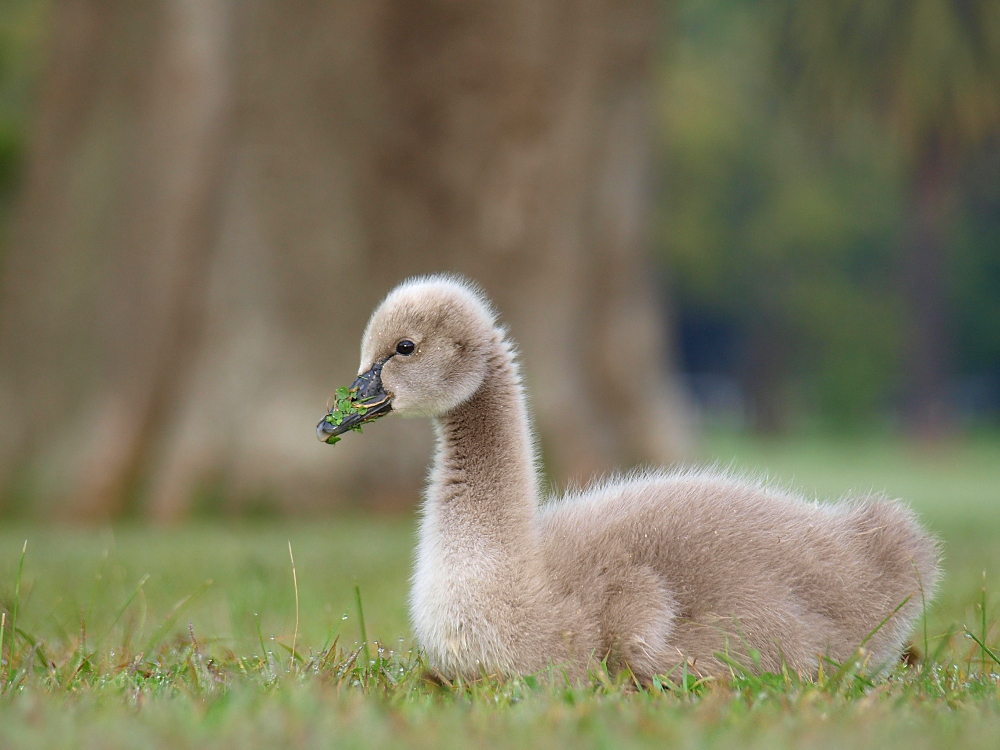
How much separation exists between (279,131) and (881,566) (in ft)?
19.1

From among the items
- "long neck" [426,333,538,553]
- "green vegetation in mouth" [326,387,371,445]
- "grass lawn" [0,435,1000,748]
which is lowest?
"grass lawn" [0,435,1000,748]

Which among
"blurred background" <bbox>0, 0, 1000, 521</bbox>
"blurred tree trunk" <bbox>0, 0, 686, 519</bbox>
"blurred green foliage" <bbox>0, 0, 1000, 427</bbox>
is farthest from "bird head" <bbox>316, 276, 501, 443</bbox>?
"blurred green foliage" <bbox>0, 0, 1000, 427</bbox>

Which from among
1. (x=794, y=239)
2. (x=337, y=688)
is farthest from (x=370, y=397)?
(x=794, y=239)

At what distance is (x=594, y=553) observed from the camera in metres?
3.04

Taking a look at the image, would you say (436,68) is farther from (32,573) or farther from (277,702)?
(277,702)

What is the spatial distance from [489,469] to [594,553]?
0.36 metres

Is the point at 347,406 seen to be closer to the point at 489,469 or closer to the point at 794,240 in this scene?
the point at 489,469

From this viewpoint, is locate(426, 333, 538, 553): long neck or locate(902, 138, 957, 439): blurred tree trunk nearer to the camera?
locate(426, 333, 538, 553): long neck

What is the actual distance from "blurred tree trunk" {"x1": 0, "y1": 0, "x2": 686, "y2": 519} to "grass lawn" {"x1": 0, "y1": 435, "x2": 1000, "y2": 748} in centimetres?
254

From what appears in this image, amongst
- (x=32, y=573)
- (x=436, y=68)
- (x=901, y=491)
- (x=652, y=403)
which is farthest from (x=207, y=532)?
(x=901, y=491)

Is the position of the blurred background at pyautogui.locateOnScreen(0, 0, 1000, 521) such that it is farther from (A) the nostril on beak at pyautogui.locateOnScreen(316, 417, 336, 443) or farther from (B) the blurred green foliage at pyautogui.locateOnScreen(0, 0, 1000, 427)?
(B) the blurred green foliage at pyautogui.locateOnScreen(0, 0, 1000, 427)

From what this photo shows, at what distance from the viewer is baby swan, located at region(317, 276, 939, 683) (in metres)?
2.91

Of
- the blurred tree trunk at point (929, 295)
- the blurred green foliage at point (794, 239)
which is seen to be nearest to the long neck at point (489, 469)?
the blurred green foliage at point (794, 239)

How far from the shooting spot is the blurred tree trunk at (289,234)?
7988 millimetres
